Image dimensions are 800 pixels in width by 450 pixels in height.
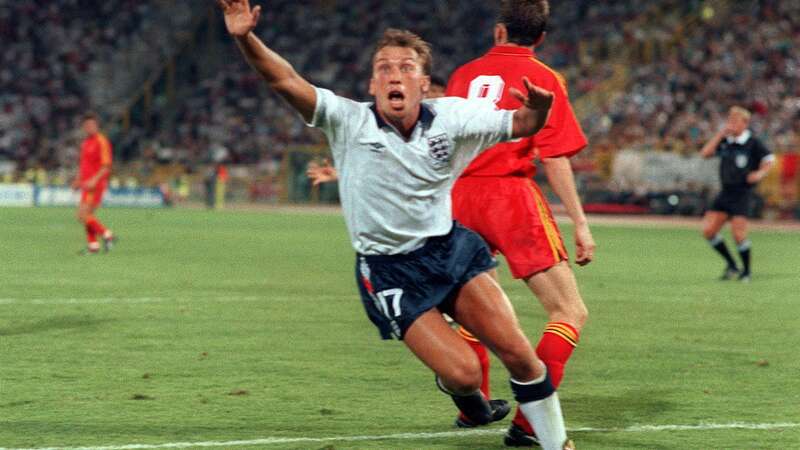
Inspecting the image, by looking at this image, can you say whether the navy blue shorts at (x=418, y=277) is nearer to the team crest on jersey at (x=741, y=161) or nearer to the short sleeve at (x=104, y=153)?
the team crest on jersey at (x=741, y=161)

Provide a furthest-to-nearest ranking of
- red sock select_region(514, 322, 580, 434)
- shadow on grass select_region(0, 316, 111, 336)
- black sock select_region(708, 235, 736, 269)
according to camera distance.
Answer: black sock select_region(708, 235, 736, 269), shadow on grass select_region(0, 316, 111, 336), red sock select_region(514, 322, 580, 434)

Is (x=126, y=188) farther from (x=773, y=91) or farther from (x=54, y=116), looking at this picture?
(x=773, y=91)

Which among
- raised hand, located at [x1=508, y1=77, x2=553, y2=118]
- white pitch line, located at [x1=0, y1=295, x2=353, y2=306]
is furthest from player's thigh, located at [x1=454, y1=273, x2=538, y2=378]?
white pitch line, located at [x1=0, y1=295, x2=353, y2=306]

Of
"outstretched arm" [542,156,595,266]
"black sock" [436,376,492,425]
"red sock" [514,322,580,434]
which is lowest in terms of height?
"black sock" [436,376,492,425]

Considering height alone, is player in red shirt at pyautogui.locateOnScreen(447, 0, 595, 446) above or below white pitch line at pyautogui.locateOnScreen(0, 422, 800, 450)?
above

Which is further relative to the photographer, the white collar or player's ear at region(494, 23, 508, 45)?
the white collar

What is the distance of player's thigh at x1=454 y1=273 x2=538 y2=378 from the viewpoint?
5.85m

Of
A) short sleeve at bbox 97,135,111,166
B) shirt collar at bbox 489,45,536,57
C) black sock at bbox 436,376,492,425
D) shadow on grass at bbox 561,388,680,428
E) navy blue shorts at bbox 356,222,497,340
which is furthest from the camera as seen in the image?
short sleeve at bbox 97,135,111,166

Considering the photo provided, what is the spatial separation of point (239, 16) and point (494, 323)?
1666mm

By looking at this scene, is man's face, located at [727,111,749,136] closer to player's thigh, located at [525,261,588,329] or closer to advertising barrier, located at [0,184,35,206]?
player's thigh, located at [525,261,588,329]

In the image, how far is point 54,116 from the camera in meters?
51.3

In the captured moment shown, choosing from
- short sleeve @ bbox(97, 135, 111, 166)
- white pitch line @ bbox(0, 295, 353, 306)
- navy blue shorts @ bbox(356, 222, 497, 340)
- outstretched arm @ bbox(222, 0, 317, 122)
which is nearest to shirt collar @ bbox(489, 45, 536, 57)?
navy blue shorts @ bbox(356, 222, 497, 340)

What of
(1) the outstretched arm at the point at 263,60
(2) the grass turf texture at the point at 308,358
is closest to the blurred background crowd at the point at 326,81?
(2) the grass turf texture at the point at 308,358

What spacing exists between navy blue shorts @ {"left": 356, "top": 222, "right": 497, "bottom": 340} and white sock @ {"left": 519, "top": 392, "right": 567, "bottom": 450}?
1.82 ft
